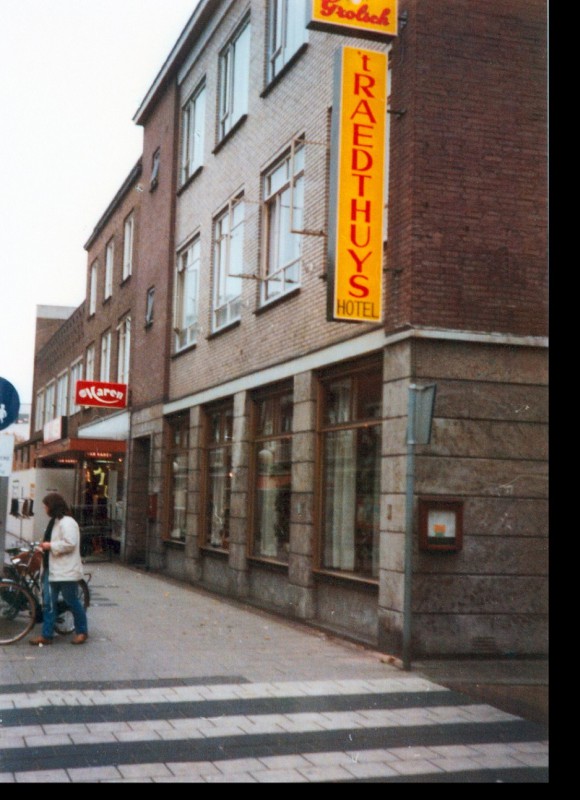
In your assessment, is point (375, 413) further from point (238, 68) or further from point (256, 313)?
point (238, 68)

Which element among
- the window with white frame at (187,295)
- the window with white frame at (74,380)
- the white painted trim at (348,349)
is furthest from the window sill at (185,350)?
the window with white frame at (74,380)

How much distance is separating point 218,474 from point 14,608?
780 centimetres

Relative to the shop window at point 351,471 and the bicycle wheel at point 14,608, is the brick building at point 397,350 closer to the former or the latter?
the shop window at point 351,471

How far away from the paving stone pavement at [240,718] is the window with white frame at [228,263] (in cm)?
747

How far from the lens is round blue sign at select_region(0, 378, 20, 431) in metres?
9.91

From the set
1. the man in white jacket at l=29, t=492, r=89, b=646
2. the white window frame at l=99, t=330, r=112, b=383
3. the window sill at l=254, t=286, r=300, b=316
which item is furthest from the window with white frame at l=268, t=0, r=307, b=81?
the white window frame at l=99, t=330, r=112, b=383

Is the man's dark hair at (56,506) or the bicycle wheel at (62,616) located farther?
the bicycle wheel at (62,616)

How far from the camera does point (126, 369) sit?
25.7m

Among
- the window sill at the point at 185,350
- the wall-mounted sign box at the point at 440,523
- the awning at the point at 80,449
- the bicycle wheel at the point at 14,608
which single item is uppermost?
the window sill at the point at 185,350

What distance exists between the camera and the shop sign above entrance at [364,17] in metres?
10.8

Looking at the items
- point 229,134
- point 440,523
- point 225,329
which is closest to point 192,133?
point 229,134

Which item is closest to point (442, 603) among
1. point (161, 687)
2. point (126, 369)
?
point (161, 687)

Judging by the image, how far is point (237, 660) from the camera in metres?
10.4

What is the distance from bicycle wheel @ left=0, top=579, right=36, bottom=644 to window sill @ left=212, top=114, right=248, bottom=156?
9618 mm
